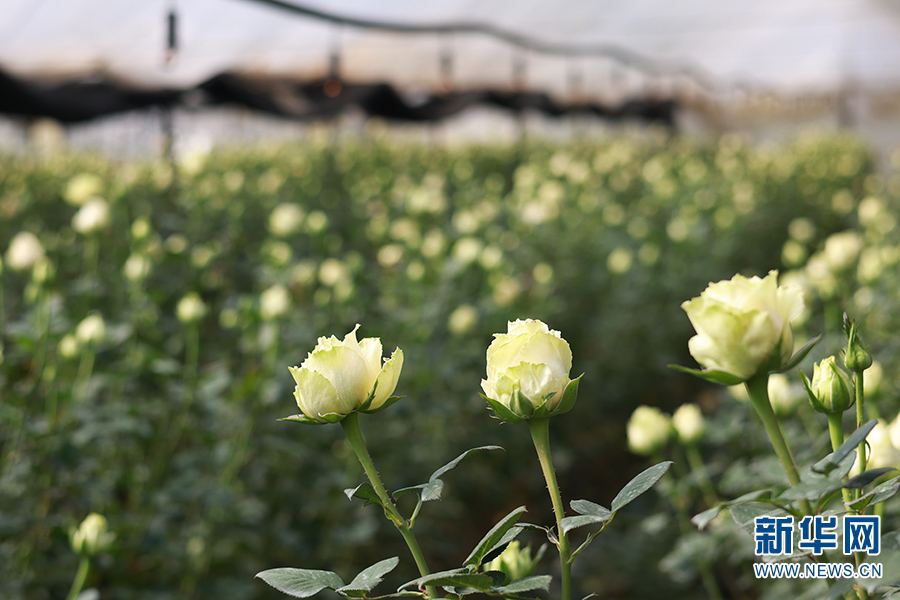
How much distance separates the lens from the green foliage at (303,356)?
117cm

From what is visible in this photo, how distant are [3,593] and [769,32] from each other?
1373cm

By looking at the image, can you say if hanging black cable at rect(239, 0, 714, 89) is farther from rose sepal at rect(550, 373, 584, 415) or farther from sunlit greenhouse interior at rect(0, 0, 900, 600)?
rose sepal at rect(550, 373, 584, 415)

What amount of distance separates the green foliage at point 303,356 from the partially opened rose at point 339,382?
0.04 m

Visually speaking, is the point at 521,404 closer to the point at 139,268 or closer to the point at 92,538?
the point at 92,538

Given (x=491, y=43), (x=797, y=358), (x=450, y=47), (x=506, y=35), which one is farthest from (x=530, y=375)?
(x=491, y=43)

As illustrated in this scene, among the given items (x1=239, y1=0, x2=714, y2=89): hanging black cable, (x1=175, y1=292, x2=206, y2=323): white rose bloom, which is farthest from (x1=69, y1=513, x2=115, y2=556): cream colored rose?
(x1=239, y1=0, x2=714, y2=89): hanging black cable

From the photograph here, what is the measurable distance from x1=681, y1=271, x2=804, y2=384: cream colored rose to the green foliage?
172mm

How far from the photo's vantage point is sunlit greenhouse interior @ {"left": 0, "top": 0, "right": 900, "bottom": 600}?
1.20 ft

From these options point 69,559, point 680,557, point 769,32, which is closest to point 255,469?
point 69,559

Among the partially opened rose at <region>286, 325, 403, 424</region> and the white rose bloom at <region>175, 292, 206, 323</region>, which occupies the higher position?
the partially opened rose at <region>286, 325, 403, 424</region>

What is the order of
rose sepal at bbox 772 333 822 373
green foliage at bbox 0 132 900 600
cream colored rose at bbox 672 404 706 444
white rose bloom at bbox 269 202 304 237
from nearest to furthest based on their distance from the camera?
1. rose sepal at bbox 772 333 822 373
2. cream colored rose at bbox 672 404 706 444
3. green foliage at bbox 0 132 900 600
4. white rose bloom at bbox 269 202 304 237

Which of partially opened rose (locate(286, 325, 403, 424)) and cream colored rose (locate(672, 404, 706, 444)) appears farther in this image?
cream colored rose (locate(672, 404, 706, 444))

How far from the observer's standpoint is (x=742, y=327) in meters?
0.33

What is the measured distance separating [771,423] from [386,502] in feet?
0.59
